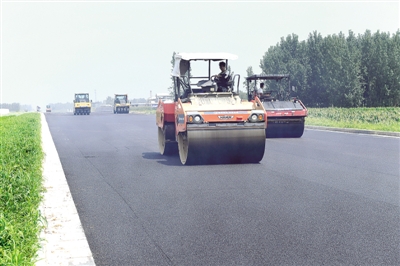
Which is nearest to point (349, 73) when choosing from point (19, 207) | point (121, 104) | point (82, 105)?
point (121, 104)

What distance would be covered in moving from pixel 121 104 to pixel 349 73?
29.5 m

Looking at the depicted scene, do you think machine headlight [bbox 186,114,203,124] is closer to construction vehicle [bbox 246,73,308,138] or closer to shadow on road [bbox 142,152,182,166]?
shadow on road [bbox 142,152,182,166]

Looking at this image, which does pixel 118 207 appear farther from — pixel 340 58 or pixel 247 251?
pixel 340 58

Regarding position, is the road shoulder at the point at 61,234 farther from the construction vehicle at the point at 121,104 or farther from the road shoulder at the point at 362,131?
the construction vehicle at the point at 121,104

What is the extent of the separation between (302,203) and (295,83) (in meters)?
68.5

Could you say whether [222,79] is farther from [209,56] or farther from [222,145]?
[222,145]

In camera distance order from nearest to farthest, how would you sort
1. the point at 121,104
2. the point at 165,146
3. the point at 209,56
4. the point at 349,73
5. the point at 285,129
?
the point at 209,56 < the point at 165,146 < the point at 285,129 < the point at 349,73 < the point at 121,104

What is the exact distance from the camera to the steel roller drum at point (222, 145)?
38.5 ft

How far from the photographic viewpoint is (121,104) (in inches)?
2820

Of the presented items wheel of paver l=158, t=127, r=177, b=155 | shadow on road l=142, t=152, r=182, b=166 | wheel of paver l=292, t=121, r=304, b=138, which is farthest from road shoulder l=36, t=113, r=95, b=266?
wheel of paver l=292, t=121, r=304, b=138

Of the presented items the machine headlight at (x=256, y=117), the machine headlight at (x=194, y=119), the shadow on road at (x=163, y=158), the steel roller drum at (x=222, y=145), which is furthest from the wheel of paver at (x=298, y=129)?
the machine headlight at (x=194, y=119)

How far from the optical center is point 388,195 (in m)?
8.31

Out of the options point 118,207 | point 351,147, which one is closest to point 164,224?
point 118,207

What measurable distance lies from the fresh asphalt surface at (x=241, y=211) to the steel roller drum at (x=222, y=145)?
0.27 m
